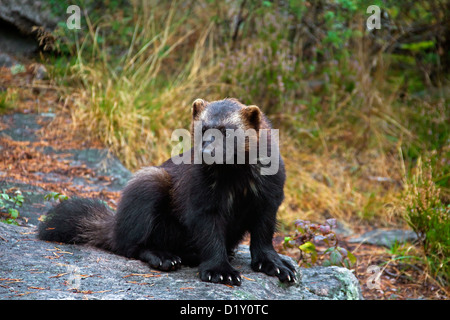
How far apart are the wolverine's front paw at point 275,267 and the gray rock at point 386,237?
9.28ft

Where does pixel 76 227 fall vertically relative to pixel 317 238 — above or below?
above

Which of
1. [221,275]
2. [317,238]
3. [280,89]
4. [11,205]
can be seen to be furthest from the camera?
[280,89]

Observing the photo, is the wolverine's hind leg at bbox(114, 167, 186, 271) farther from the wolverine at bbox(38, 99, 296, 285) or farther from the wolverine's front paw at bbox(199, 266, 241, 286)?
the wolverine's front paw at bbox(199, 266, 241, 286)

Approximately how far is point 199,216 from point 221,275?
421 millimetres

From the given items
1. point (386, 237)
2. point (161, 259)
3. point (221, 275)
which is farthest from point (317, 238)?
point (386, 237)

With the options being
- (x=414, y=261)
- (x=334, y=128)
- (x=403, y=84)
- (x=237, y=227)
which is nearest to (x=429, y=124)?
(x=334, y=128)

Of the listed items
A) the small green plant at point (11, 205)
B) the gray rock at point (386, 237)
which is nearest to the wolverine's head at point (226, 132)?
the small green plant at point (11, 205)

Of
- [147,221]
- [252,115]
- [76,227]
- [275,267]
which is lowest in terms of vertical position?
[275,267]

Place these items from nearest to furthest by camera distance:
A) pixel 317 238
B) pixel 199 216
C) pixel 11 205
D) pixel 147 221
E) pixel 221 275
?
pixel 221 275 < pixel 199 216 < pixel 147 221 < pixel 317 238 < pixel 11 205

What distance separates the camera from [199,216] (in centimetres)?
352

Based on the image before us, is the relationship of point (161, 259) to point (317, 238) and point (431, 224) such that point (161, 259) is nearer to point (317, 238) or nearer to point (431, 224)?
point (317, 238)

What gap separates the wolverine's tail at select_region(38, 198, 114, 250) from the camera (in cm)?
402

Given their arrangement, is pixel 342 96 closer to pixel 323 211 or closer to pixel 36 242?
pixel 323 211

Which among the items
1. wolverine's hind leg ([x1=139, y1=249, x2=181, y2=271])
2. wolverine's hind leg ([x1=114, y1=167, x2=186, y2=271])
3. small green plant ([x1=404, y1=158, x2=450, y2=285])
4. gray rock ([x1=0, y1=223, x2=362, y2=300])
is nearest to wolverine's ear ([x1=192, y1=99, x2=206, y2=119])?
wolverine's hind leg ([x1=114, y1=167, x2=186, y2=271])
